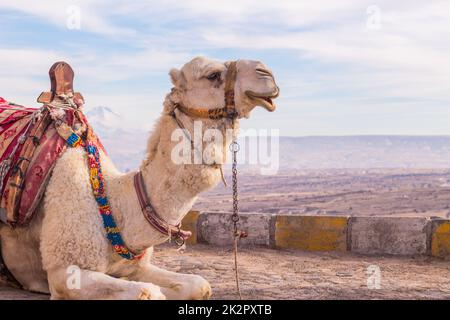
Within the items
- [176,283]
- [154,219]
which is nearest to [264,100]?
[154,219]

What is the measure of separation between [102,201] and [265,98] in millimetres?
1618

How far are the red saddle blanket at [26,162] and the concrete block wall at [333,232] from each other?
4.76m

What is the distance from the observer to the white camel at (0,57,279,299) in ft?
16.5

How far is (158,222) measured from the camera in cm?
523

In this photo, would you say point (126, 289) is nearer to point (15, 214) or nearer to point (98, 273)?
point (98, 273)

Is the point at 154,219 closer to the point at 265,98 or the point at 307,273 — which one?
the point at 265,98

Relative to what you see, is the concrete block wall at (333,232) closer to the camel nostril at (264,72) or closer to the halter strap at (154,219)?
the halter strap at (154,219)

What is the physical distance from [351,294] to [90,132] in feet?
10.2

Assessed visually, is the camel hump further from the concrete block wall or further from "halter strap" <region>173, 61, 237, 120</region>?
the concrete block wall

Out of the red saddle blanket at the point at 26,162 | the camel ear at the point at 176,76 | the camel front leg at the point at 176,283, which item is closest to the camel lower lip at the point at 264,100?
the camel ear at the point at 176,76

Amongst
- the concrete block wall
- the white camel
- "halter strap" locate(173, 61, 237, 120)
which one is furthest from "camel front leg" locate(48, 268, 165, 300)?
the concrete block wall

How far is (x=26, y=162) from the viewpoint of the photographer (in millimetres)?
5867

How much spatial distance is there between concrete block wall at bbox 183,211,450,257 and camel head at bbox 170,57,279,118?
17.8ft

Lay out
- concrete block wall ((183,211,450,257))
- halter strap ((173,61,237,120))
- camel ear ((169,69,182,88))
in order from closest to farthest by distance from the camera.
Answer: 1. halter strap ((173,61,237,120))
2. camel ear ((169,69,182,88))
3. concrete block wall ((183,211,450,257))
